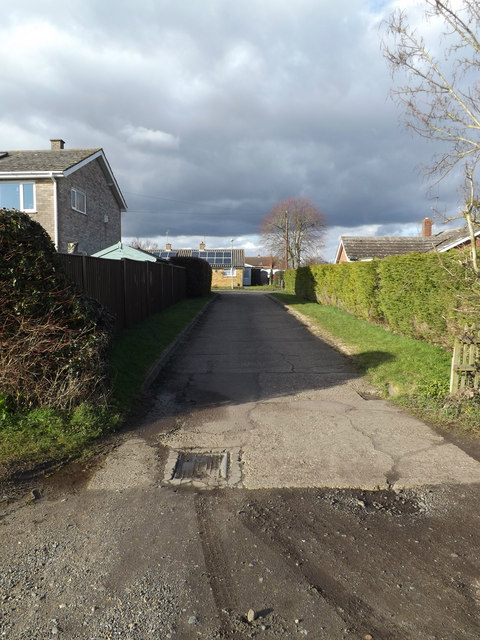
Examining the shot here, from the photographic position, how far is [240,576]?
2832 millimetres

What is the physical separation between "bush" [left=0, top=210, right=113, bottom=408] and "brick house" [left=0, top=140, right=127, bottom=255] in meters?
14.3

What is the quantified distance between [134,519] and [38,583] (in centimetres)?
85

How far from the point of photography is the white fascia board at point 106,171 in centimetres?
2169

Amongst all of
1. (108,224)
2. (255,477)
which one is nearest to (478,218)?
(255,477)

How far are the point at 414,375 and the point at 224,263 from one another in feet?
216

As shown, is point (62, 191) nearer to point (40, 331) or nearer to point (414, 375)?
point (40, 331)

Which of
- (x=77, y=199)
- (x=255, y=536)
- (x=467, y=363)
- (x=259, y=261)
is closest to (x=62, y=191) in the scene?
(x=77, y=199)

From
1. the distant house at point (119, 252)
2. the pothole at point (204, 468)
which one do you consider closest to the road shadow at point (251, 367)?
the pothole at point (204, 468)

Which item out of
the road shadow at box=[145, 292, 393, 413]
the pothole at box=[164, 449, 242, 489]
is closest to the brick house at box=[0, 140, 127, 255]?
the road shadow at box=[145, 292, 393, 413]

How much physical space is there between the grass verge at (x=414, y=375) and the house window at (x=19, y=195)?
16.6 m

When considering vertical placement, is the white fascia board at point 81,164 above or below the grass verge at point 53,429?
above

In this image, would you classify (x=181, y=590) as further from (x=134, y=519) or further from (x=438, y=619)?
(x=438, y=619)

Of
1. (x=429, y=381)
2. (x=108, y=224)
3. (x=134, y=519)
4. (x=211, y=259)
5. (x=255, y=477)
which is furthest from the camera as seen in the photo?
(x=211, y=259)

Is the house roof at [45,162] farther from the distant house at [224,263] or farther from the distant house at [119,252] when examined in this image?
the distant house at [224,263]
